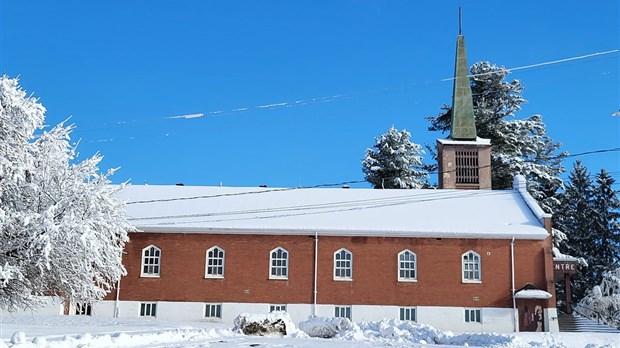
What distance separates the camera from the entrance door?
30469mm

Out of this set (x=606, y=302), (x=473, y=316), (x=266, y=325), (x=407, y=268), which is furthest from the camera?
(x=606, y=302)

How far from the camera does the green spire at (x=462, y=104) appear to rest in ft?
135

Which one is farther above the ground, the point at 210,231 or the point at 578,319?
the point at 210,231

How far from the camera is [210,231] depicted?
32156mm

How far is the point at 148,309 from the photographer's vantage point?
3161 centimetres

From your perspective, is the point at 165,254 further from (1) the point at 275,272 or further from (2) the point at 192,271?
(1) the point at 275,272

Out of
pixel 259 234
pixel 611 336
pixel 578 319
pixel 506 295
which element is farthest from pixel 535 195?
pixel 259 234

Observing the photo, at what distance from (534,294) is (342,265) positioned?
9355mm

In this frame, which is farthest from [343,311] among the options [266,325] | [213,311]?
[266,325]

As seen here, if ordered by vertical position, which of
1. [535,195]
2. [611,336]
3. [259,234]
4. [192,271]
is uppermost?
[535,195]

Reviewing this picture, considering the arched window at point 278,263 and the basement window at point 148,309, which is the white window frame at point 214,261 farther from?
the basement window at point 148,309

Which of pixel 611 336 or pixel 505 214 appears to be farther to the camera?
pixel 505 214

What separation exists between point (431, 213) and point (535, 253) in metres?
→ 5.58

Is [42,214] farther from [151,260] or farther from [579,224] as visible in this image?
[579,224]
